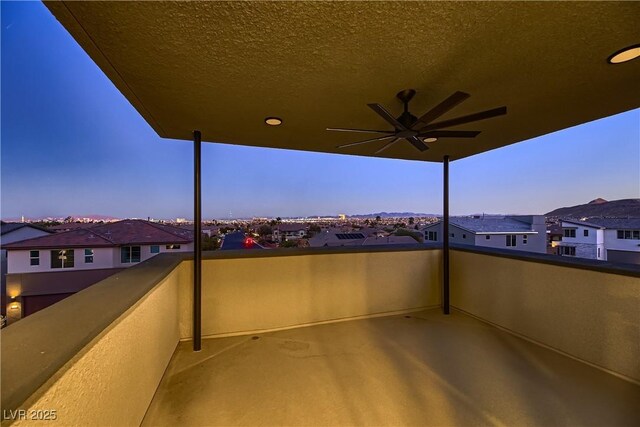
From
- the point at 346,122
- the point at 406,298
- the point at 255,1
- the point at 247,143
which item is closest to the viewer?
the point at 255,1

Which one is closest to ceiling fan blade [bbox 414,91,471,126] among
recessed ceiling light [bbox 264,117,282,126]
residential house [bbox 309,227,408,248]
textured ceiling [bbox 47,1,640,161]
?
textured ceiling [bbox 47,1,640,161]

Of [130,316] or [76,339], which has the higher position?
[76,339]

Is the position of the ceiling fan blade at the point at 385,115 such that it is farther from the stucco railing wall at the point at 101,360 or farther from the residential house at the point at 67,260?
the residential house at the point at 67,260

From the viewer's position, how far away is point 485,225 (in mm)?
4102

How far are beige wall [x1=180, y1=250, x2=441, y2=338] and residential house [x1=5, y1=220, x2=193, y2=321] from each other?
599 mm

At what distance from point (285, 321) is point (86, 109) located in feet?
9.62

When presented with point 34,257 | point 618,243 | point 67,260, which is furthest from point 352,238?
point 34,257

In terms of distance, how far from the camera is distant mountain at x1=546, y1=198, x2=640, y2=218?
2650 millimetres

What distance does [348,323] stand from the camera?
10.3 feet

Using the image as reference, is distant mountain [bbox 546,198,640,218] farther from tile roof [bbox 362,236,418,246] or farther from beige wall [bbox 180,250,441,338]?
tile roof [bbox 362,236,418,246]

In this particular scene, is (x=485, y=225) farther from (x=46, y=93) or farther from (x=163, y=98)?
(x=46, y=93)

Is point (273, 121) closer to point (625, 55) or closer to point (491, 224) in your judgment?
point (625, 55)

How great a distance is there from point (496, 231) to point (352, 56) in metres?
3.79

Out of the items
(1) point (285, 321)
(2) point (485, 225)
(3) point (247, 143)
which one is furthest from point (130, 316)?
(2) point (485, 225)
